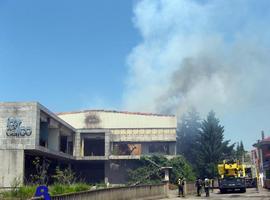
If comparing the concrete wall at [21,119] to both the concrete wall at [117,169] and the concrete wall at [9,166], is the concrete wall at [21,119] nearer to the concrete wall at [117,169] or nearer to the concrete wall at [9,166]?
the concrete wall at [9,166]

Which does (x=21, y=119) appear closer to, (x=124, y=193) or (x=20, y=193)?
(x=124, y=193)

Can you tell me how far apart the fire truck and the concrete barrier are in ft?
30.6

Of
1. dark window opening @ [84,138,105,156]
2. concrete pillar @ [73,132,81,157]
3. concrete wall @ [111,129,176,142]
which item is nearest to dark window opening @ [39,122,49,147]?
concrete pillar @ [73,132,81,157]

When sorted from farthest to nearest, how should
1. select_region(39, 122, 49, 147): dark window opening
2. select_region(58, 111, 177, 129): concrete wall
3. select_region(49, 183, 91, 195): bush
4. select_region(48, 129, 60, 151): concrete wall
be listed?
select_region(58, 111, 177, 129): concrete wall → select_region(48, 129, 60, 151): concrete wall → select_region(39, 122, 49, 147): dark window opening → select_region(49, 183, 91, 195): bush

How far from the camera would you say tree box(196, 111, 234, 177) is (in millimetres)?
68000

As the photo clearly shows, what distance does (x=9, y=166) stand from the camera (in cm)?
3366

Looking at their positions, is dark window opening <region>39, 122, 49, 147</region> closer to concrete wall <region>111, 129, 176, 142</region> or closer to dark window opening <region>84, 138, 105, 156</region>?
concrete wall <region>111, 129, 176, 142</region>

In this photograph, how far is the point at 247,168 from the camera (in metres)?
44.0

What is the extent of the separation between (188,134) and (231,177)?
45.7 metres

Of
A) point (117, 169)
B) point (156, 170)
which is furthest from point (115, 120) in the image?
point (156, 170)

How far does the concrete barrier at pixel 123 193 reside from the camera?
14841mm

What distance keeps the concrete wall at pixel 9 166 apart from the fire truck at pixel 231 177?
18.2m

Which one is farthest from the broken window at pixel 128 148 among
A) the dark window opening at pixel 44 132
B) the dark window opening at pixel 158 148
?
the dark window opening at pixel 44 132

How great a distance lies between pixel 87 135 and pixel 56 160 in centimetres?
723
